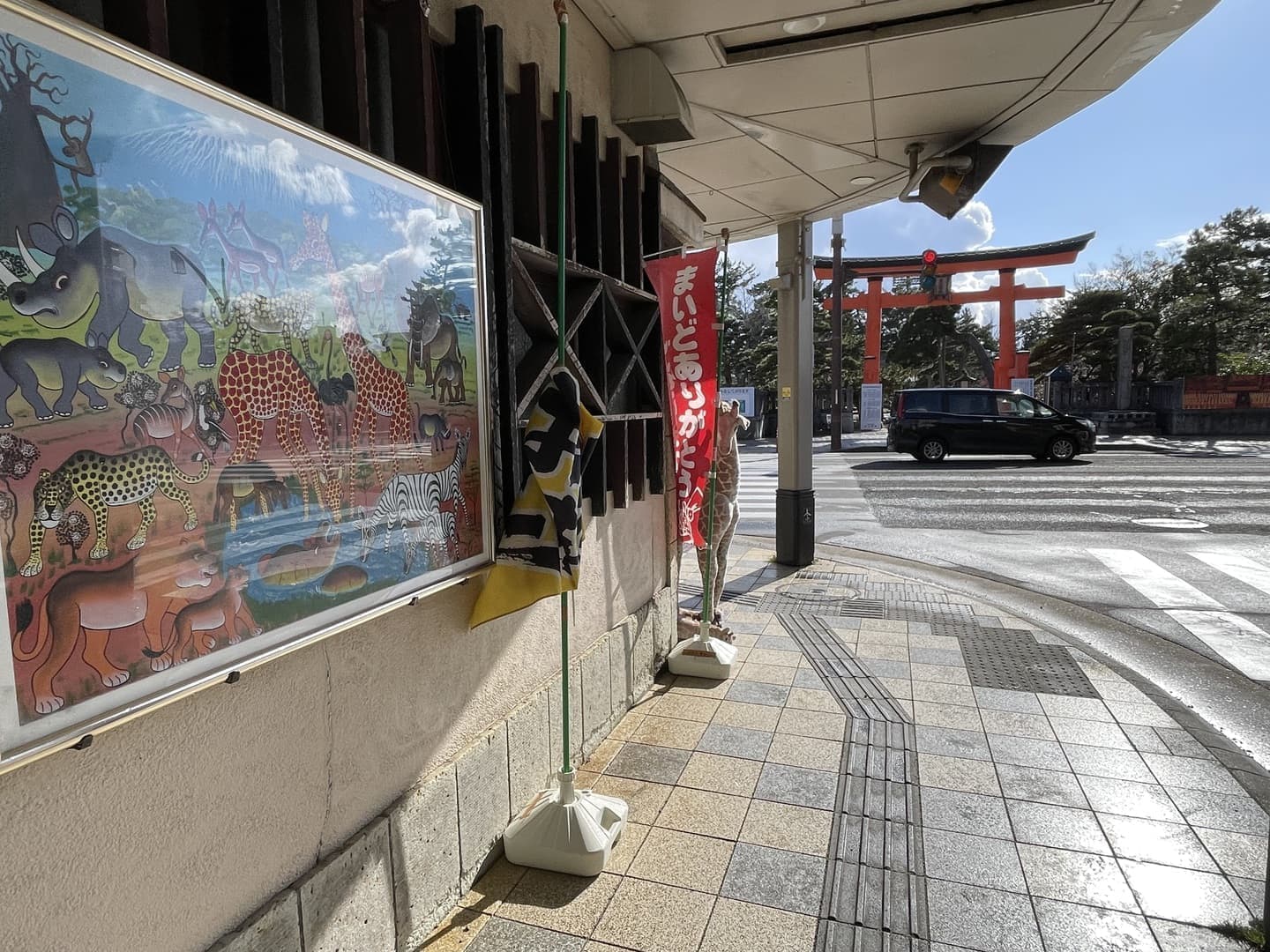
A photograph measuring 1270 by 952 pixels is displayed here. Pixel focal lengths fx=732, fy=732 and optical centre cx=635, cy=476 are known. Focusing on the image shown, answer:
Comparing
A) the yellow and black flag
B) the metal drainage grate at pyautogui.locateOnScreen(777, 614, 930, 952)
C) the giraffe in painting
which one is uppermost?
the giraffe in painting

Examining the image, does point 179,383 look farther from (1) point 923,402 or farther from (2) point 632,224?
(1) point 923,402

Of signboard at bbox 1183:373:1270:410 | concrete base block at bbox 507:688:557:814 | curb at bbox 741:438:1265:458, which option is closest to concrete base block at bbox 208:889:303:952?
concrete base block at bbox 507:688:557:814

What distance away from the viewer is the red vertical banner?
14.8 ft

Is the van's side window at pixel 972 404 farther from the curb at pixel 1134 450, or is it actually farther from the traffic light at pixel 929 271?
the traffic light at pixel 929 271

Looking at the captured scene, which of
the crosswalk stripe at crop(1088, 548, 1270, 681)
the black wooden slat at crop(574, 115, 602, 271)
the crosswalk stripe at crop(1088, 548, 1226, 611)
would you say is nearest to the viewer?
the black wooden slat at crop(574, 115, 602, 271)

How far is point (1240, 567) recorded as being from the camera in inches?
314

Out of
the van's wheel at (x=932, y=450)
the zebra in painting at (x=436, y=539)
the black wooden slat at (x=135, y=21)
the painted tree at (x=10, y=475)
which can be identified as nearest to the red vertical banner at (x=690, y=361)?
the zebra in painting at (x=436, y=539)

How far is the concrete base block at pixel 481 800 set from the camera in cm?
280

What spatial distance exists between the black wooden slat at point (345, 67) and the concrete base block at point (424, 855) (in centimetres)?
214

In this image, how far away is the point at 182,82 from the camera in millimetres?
1586

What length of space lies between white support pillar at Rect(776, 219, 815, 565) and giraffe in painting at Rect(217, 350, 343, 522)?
6.35 meters

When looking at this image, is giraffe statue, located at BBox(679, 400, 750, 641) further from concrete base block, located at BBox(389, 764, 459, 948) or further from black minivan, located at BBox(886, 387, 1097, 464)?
black minivan, located at BBox(886, 387, 1097, 464)

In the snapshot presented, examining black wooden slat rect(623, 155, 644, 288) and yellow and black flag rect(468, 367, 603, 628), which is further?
black wooden slat rect(623, 155, 644, 288)

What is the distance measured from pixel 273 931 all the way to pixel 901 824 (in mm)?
2559
